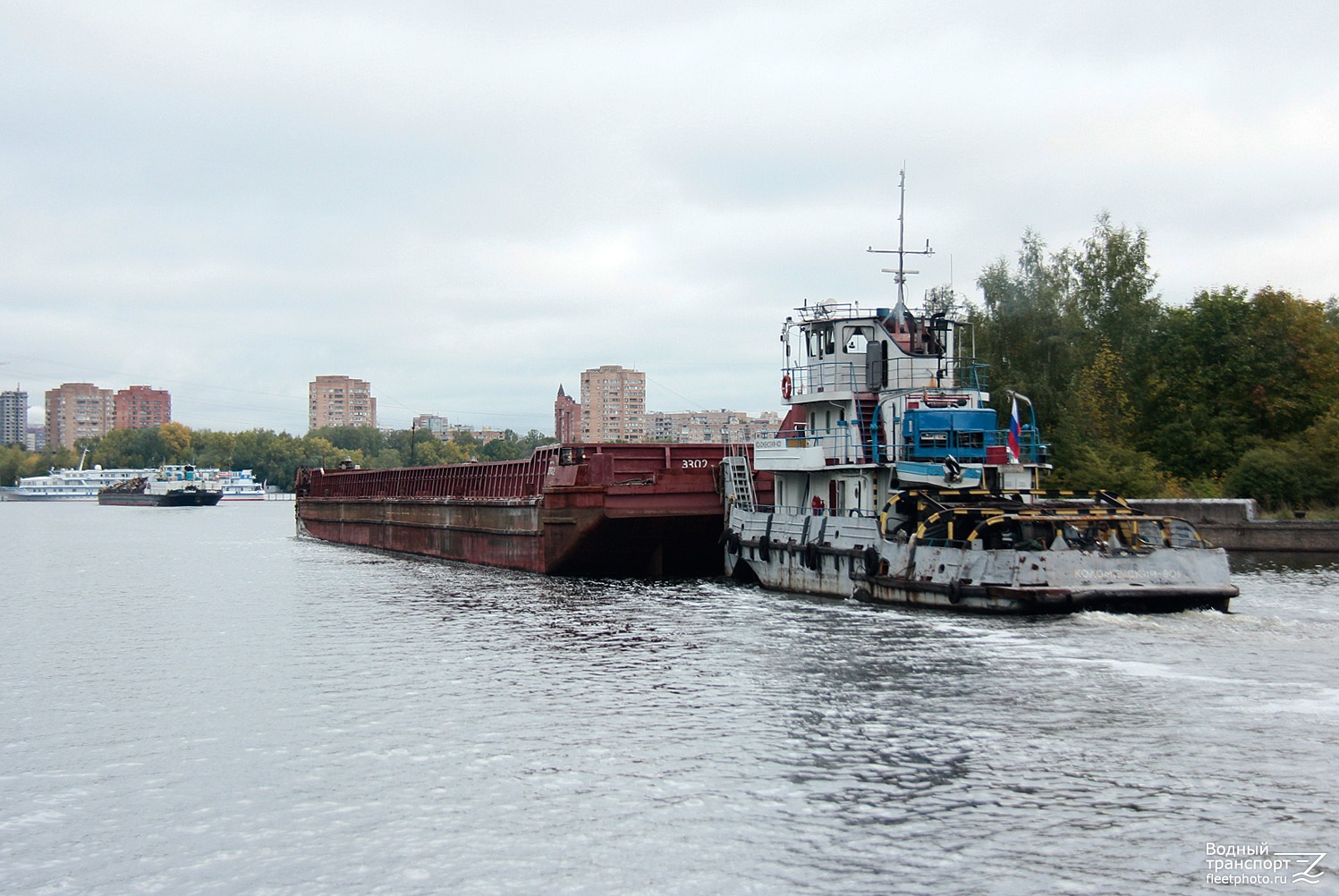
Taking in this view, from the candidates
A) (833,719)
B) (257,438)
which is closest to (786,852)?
(833,719)

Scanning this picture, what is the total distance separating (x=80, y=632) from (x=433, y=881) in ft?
61.1

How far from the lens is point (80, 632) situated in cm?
2533

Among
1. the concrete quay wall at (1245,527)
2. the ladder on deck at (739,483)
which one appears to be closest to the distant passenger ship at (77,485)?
the concrete quay wall at (1245,527)

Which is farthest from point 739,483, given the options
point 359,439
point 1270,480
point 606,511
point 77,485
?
point 77,485

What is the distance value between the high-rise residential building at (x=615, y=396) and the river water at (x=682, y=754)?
333 ft

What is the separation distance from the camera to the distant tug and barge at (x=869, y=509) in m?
21.5

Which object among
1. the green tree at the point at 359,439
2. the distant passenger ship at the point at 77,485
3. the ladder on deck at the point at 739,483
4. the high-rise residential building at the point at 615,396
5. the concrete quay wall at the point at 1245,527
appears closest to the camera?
the ladder on deck at the point at 739,483

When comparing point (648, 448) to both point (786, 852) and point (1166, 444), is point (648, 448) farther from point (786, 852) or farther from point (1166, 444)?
point (1166, 444)

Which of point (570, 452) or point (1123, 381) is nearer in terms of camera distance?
point (570, 452)

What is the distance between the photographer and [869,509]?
2656 cm

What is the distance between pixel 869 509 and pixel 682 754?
44.8ft

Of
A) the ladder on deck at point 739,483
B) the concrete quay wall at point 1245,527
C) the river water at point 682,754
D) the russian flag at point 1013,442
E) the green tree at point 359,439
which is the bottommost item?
the river water at point 682,754

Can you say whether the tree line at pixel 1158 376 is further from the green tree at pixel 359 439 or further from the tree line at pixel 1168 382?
the green tree at pixel 359 439

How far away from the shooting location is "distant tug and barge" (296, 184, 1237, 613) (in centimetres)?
2150
